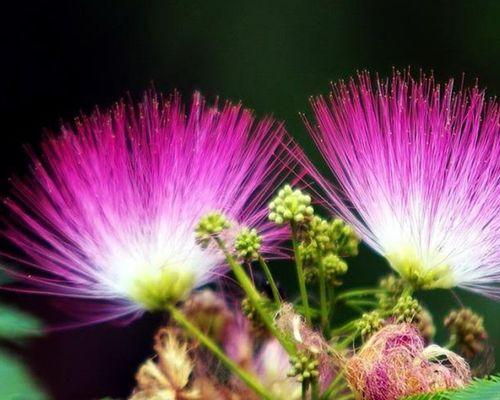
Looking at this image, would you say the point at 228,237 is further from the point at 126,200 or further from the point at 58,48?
the point at 58,48

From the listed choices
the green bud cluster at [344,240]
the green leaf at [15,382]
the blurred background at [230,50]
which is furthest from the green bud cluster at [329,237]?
the blurred background at [230,50]

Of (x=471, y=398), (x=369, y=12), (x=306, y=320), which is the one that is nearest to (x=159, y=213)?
(x=306, y=320)

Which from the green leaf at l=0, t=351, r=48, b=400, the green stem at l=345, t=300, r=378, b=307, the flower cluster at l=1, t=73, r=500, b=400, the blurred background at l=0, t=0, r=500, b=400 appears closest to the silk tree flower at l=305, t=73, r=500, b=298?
the flower cluster at l=1, t=73, r=500, b=400

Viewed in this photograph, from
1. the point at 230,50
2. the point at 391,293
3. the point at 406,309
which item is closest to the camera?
the point at 406,309

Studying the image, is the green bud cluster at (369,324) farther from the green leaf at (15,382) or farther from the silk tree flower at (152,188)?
the green leaf at (15,382)

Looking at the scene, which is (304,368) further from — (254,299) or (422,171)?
(422,171)

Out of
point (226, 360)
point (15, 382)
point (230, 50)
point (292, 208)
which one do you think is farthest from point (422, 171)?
point (230, 50)
